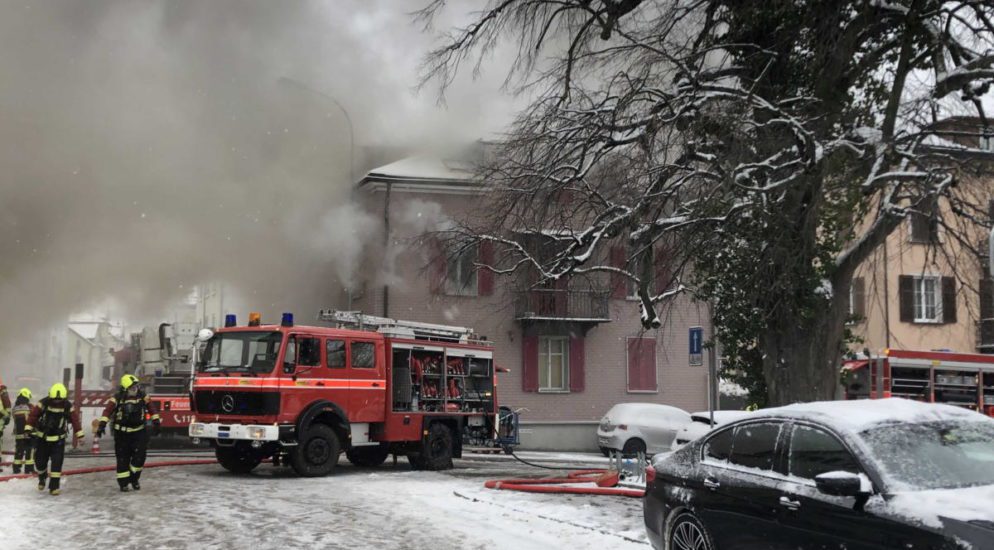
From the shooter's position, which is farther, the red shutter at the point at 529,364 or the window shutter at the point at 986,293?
the red shutter at the point at 529,364

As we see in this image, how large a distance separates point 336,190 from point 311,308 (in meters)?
3.53

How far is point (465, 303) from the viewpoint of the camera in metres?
27.1

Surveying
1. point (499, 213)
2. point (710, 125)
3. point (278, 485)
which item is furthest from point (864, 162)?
point (278, 485)

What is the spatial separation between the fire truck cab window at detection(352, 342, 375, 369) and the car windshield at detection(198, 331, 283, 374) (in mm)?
1441

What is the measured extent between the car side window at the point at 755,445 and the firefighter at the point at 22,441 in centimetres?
1304

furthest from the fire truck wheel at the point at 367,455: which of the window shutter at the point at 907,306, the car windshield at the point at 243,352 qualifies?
the window shutter at the point at 907,306

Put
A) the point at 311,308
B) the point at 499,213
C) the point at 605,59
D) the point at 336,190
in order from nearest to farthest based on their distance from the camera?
the point at 605,59 → the point at 499,213 → the point at 336,190 → the point at 311,308

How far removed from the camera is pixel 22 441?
54.9ft

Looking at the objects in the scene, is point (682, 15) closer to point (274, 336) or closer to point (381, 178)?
point (274, 336)

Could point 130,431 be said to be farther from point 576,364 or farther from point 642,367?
point 642,367

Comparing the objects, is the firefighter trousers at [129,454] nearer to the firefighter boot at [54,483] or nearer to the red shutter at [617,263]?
the firefighter boot at [54,483]

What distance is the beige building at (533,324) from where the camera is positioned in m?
25.9

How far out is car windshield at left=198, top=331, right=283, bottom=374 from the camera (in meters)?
15.2

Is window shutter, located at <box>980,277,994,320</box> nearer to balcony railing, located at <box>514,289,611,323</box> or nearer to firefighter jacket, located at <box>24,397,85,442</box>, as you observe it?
firefighter jacket, located at <box>24,397,85,442</box>
